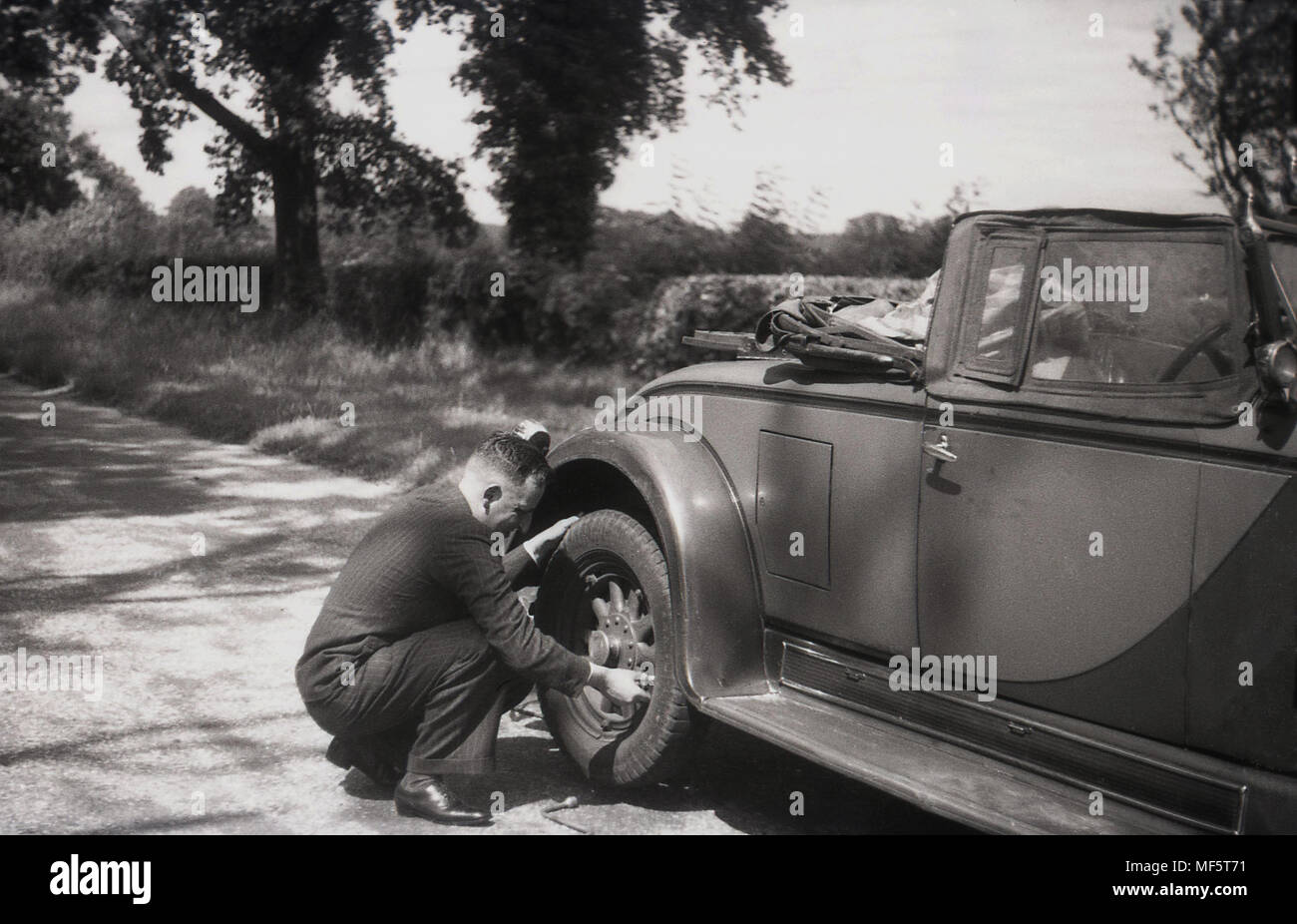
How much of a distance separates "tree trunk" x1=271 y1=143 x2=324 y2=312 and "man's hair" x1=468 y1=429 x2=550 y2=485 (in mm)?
17678

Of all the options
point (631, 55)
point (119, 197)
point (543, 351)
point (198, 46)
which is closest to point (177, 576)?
point (543, 351)

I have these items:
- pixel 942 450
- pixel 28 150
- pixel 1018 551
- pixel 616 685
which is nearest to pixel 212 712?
pixel 616 685

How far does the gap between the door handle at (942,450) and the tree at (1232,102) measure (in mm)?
889

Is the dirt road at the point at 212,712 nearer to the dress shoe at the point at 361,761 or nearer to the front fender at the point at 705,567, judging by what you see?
the dress shoe at the point at 361,761

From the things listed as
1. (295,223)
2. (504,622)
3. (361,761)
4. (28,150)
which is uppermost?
(28,150)

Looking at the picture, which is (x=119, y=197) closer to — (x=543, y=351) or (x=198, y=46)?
(x=198, y=46)

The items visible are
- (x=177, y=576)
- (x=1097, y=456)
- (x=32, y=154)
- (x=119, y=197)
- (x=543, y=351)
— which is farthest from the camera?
(x=119, y=197)

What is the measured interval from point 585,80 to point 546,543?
44.9 ft

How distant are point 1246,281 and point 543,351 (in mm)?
13631

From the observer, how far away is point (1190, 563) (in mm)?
3084

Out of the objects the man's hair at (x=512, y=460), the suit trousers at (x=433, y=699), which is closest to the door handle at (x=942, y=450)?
the man's hair at (x=512, y=460)

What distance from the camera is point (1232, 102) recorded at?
466cm

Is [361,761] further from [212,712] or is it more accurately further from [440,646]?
[212,712]
